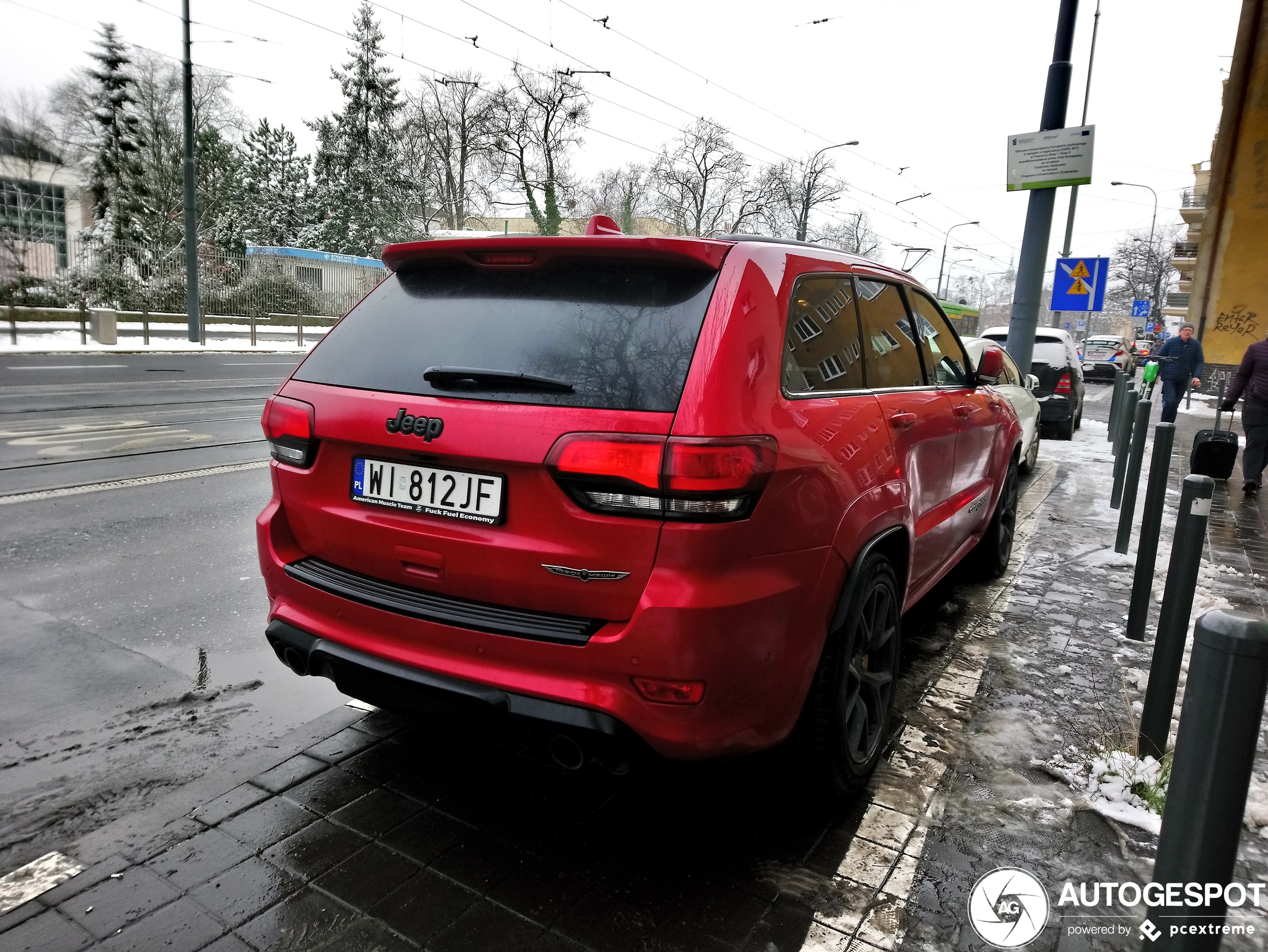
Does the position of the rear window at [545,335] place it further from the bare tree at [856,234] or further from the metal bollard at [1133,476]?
the bare tree at [856,234]

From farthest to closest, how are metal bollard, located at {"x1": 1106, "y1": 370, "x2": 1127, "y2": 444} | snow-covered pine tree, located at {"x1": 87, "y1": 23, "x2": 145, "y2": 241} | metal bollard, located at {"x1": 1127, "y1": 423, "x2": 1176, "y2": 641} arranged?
1. snow-covered pine tree, located at {"x1": 87, "y1": 23, "x2": 145, "y2": 241}
2. metal bollard, located at {"x1": 1106, "y1": 370, "x2": 1127, "y2": 444}
3. metal bollard, located at {"x1": 1127, "y1": 423, "x2": 1176, "y2": 641}

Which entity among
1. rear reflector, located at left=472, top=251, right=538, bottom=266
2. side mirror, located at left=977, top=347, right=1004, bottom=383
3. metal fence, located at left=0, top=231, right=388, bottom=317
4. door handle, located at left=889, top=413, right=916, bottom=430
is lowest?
door handle, located at left=889, top=413, right=916, bottom=430

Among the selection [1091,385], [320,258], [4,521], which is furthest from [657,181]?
[4,521]

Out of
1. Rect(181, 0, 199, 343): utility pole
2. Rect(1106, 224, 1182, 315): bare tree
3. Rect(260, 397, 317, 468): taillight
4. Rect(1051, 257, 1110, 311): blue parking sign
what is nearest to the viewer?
Rect(260, 397, 317, 468): taillight

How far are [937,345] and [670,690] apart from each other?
268 centimetres

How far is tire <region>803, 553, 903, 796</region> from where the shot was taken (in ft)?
8.28

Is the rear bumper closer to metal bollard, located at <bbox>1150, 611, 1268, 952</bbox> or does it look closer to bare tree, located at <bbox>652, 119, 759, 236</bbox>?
metal bollard, located at <bbox>1150, 611, 1268, 952</bbox>

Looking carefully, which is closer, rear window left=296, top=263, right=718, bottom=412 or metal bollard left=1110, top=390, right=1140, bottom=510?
rear window left=296, top=263, right=718, bottom=412

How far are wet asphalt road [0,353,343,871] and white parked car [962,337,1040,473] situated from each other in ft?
17.0

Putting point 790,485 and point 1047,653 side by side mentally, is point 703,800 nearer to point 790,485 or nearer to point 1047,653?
point 790,485

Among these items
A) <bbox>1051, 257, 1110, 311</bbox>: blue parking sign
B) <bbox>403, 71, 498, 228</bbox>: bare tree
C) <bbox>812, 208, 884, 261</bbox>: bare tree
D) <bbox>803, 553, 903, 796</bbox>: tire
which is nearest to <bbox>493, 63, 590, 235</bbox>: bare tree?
<bbox>403, 71, 498, 228</bbox>: bare tree

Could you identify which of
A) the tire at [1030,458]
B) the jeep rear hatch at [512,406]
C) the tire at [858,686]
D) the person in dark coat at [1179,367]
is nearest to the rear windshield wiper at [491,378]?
the jeep rear hatch at [512,406]

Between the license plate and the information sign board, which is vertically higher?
the information sign board

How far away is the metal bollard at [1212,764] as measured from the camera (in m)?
1.48
